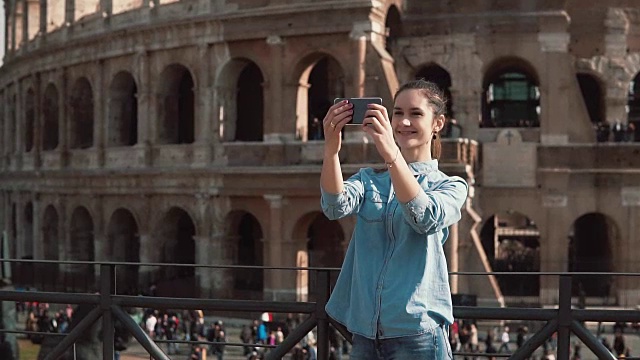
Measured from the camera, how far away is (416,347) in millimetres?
4629

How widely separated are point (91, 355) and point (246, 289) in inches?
717

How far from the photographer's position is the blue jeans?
463cm

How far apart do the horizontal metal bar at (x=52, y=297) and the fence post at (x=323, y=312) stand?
1572 mm

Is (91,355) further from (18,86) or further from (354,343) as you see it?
(18,86)

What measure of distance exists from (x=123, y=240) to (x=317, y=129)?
8.82 m

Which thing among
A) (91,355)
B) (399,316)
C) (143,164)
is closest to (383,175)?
(399,316)

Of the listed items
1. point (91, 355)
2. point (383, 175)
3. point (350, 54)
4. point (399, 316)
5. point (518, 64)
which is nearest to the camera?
point (399, 316)

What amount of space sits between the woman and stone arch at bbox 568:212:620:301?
2118cm

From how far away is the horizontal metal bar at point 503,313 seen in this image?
545 centimetres

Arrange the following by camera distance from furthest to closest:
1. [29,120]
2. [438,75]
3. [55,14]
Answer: [29,120] → [55,14] → [438,75]

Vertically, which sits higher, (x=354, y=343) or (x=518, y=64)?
(x=518, y=64)

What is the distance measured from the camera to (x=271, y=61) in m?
27.2

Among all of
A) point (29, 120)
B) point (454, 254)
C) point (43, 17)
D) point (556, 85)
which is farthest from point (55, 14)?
point (556, 85)

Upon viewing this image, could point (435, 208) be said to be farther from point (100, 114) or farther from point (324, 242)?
point (100, 114)
